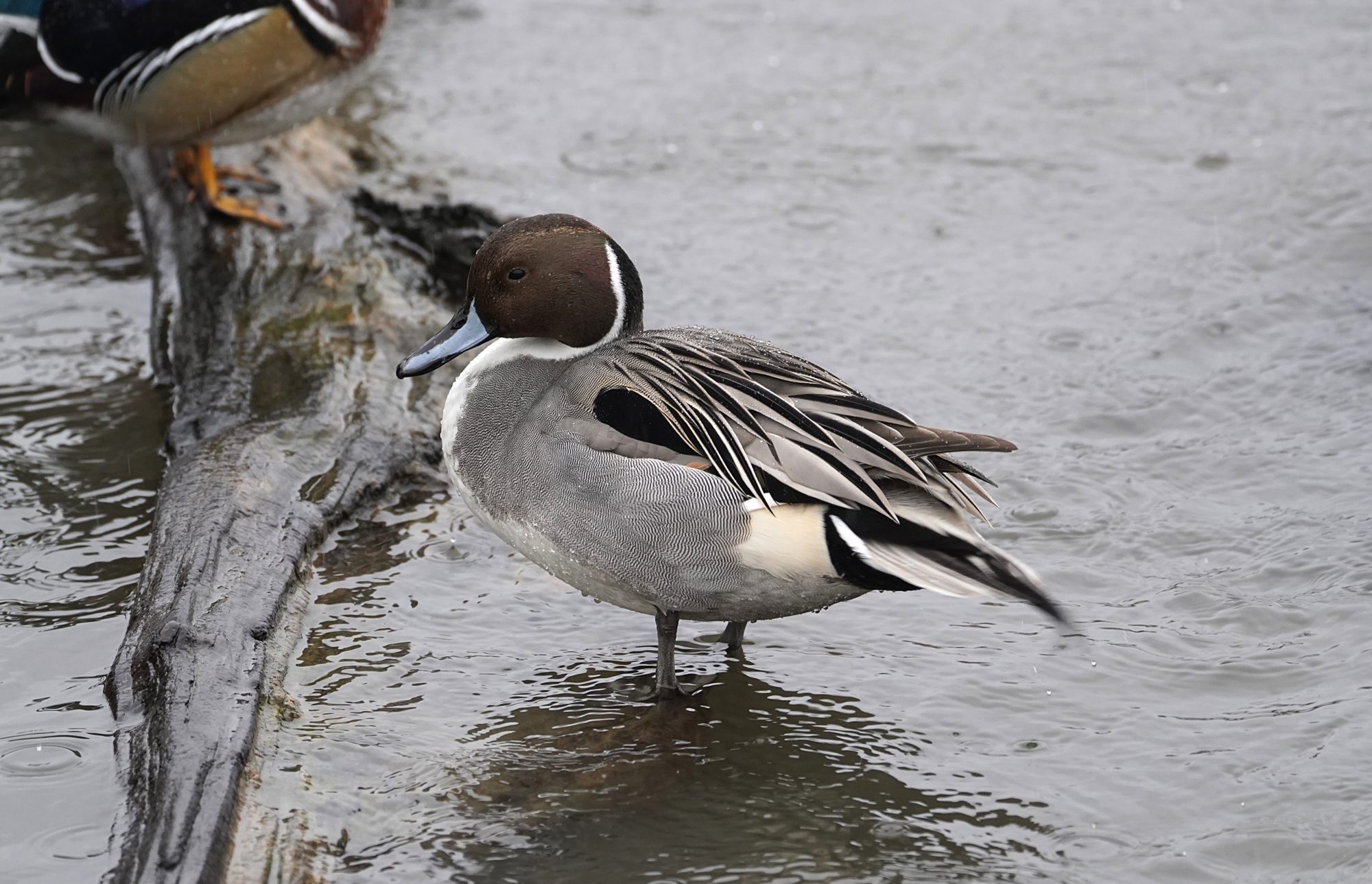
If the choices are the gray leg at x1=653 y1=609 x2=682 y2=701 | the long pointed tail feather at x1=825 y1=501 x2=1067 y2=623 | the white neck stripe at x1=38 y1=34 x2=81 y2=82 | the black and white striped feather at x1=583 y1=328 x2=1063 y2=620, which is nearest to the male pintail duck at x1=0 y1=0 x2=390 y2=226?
the white neck stripe at x1=38 y1=34 x2=81 y2=82

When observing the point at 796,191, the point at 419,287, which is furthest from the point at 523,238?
the point at 796,191

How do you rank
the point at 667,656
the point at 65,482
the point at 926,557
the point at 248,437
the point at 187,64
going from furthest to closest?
the point at 187,64
the point at 65,482
the point at 248,437
the point at 667,656
the point at 926,557

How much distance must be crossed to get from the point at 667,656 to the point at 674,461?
56 centimetres

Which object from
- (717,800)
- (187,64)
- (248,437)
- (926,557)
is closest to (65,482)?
(248,437)

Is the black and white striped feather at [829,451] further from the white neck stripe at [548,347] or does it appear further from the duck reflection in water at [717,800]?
the duck reflection in water at [717,800]

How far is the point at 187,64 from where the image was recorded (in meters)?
5.94

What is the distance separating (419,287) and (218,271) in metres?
0.76

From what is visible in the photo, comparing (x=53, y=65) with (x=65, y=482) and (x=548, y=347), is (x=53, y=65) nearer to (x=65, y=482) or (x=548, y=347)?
→ (x=65, y=482)

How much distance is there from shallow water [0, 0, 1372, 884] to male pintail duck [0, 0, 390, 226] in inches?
32.9

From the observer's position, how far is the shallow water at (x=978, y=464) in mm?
3568

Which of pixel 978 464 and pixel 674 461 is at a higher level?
pixel 674 461

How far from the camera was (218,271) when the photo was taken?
5.83 metres

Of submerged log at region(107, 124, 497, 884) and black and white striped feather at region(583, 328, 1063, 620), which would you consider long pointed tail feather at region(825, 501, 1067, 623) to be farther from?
submerged log at region(107, 124, 497, 884)

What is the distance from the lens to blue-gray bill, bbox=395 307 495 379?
4.10 metres
